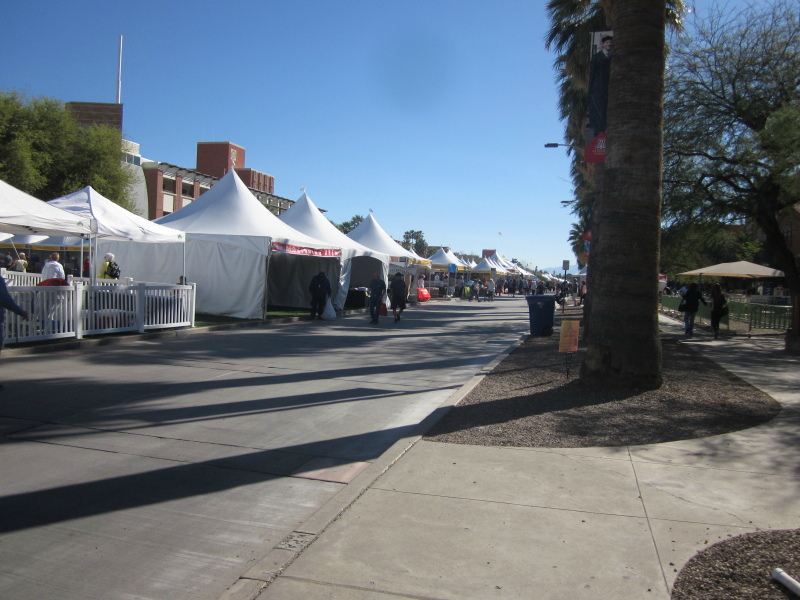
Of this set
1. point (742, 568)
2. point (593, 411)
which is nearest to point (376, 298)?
point (593, 411)

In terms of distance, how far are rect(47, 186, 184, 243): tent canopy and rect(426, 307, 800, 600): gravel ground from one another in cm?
969

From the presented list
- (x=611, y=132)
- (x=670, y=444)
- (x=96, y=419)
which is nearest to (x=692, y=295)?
(x=611, y=132)

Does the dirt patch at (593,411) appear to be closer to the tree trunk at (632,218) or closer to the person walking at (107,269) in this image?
the tree trunk at (632,218)

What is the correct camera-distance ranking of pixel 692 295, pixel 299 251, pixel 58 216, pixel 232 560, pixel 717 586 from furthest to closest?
1. pixel 299 251
2. pixel 692 295
3. pixel 58 216
4. pixel 232 560
5. pixel 717 586

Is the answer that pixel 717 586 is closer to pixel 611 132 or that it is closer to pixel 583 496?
pixel 583 496

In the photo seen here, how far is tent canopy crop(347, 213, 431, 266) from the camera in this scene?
30.7 m

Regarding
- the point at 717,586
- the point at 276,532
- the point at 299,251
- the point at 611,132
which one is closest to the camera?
the point at 717,586

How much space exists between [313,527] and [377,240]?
2766 cm

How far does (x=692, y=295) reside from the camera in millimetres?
18062

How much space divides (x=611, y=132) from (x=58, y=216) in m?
10.6

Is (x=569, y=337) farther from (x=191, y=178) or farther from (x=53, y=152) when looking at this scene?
(x=191, y=178)

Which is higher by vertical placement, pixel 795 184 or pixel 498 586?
pixel 795 184

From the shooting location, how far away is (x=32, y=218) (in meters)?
11.3

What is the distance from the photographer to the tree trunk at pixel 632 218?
7.97m
